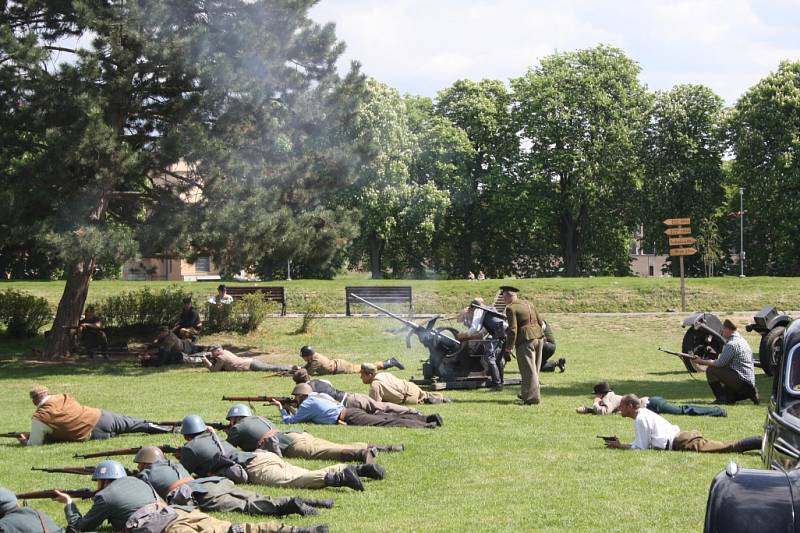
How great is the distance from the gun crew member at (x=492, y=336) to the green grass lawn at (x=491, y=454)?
0.36 m

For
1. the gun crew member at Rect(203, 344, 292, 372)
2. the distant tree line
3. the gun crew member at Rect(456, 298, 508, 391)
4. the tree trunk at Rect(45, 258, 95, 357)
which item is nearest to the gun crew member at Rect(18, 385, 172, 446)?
the gun crew member at Rect(456, 298, 508, 391)

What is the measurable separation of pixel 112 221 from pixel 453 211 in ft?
122

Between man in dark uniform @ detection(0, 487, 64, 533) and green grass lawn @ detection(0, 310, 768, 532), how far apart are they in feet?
5.76

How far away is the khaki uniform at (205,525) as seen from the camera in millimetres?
7910

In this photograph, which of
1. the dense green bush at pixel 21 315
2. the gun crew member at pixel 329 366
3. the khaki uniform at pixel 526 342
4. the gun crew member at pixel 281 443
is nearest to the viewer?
the gun crew member at pixel 281 443

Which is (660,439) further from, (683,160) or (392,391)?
(683,160)

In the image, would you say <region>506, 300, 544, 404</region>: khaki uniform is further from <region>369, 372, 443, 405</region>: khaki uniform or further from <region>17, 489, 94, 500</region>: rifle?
<region>17, 489, 94, 500</region>: rifle

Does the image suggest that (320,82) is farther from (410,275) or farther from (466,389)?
(410,275)

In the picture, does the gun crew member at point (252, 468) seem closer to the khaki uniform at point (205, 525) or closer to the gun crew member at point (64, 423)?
the khaki uniform at point (205, 525)

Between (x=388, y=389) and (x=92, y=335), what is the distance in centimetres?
1333

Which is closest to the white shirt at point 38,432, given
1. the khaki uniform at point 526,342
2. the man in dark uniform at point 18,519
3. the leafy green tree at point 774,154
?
the man in dark uniform at point 18,519

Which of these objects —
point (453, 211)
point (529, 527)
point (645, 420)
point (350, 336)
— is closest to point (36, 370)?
point (350, 336)

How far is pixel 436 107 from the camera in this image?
6506 centimetres

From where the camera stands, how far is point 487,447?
12.3 m
